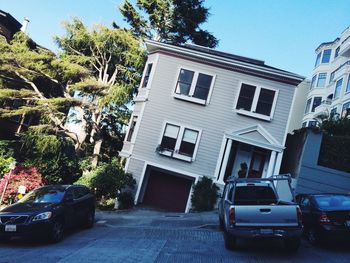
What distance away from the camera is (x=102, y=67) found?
1099 inches

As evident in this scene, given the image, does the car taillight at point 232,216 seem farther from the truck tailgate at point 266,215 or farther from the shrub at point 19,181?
the shrub at point 19,181

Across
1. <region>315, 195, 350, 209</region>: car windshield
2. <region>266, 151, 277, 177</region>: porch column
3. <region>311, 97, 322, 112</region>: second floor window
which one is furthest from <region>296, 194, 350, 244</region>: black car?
<region>311, 97, 322, 112</region>: second floor window

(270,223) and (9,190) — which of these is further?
(9,190)

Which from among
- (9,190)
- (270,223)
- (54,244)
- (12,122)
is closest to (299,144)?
(270,223)

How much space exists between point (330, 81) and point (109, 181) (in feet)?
→ 101

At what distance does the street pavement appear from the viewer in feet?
31.5

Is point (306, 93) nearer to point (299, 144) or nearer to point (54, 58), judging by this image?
point (299, 144)

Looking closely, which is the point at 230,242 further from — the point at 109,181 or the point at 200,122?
the point at 200,122

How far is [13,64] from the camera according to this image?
941 inches

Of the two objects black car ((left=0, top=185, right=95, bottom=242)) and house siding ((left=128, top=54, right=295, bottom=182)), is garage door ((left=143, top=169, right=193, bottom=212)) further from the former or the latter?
black car ((left=0, top=185, right=95, bottom=242))

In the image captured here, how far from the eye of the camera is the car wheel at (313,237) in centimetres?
1118

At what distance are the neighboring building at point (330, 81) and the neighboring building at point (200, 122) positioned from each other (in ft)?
48.3

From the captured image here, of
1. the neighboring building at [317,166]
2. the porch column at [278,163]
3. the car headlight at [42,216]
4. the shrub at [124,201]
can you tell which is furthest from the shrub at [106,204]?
the neighboring building at [317,166]

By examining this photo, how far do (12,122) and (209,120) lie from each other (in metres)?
16.9
